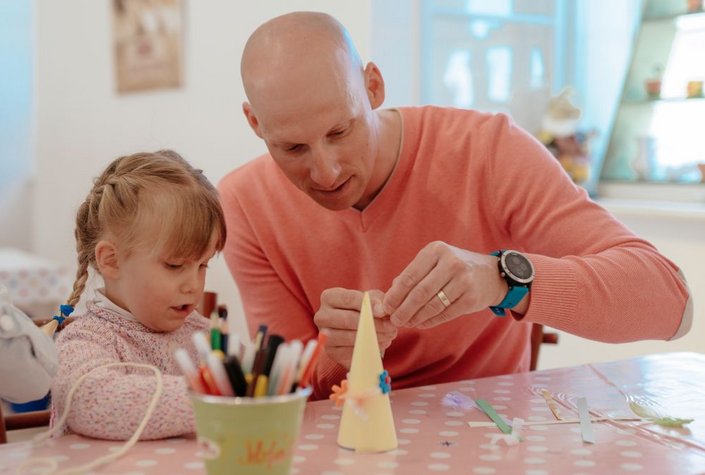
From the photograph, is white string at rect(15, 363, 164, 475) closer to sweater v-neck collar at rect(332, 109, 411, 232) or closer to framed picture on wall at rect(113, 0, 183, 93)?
sweater v-neck collar at rect(332, 109, 411, 232)

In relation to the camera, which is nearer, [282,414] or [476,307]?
[282,414]

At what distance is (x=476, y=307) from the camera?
125cm

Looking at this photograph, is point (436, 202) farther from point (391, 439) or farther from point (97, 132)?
point (97, 132)

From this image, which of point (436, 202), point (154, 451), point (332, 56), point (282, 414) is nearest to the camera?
point (282, 414)

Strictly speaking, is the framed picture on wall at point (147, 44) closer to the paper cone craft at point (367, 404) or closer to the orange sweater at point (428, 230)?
the orange sweater at point (428, 230)

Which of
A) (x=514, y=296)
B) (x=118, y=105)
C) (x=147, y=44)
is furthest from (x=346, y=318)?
(x=118, y=105)

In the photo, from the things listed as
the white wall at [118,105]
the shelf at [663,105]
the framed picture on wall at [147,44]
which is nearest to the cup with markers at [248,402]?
the white wall at [118,105]

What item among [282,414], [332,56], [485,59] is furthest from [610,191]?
[282,414]

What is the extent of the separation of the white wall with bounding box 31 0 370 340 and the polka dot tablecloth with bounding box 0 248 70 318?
581 millimetres

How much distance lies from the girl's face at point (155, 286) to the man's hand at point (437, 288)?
0.94ft

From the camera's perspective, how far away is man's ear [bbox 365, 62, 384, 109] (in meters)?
1.58

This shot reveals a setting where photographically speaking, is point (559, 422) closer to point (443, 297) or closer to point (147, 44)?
point (443, 297)

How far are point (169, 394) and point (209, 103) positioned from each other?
8.77 ft

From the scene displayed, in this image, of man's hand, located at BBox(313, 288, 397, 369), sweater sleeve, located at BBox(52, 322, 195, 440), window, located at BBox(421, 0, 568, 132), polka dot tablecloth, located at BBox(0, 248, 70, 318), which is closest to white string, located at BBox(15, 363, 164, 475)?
sweater sleeve, located at BBox(52, 322, 195, 440)
